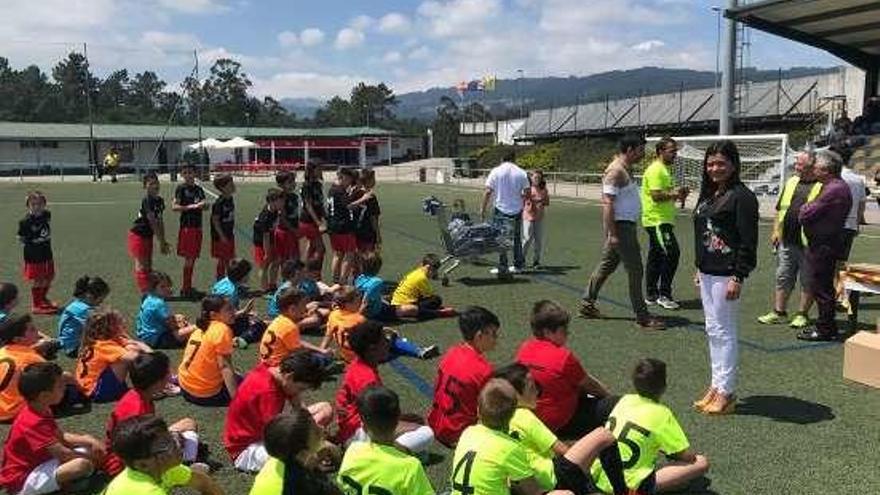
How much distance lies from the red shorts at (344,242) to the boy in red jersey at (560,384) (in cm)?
584

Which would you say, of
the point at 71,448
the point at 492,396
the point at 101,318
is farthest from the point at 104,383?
the point at 492,396

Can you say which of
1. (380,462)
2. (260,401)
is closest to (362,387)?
(260,401)

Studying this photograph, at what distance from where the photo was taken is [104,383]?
6.45 metres

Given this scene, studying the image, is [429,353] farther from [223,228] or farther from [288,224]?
[223,228]

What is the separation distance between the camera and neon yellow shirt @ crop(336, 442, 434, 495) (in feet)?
12.3

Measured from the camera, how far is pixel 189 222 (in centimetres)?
1127

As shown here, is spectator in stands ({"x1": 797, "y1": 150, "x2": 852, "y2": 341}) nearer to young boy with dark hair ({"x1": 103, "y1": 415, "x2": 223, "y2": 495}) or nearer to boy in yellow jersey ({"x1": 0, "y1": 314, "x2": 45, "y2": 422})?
young boy with dark hair ({"x1": 103, "y1": 415, "x2": 223, "y2": 495})

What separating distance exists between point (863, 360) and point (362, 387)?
174 inches

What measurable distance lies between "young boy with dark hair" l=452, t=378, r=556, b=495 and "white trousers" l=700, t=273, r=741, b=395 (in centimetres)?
258

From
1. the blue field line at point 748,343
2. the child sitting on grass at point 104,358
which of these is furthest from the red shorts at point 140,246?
the blue field line at point 748,343

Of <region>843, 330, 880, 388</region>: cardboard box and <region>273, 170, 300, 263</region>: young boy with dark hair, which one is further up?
<region>273, 170, 300, 263</region>: young boy with dark hair

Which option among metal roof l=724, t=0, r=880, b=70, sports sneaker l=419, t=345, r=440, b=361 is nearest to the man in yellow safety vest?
sports sneaker l=419, t=345, r=440, b=361

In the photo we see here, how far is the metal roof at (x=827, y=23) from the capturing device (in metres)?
25.7

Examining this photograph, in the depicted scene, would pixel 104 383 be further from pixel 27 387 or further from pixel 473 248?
pixel 473 248
